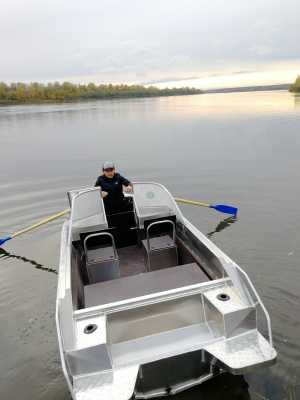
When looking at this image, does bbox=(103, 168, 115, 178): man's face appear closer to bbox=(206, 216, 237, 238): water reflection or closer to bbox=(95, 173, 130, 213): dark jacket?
bbox=(95, 173, 130, 213): dark jacket

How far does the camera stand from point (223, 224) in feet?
31.1

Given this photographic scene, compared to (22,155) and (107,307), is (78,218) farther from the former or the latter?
(22,155)

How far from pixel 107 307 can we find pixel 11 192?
1061 cm

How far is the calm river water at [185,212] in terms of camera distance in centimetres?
463

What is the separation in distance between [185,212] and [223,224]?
137 centimetres

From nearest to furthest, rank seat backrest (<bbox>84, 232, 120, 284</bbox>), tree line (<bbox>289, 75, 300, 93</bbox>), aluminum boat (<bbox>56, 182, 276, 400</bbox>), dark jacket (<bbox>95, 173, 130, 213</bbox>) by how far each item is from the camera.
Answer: aluminum boat (<bbox>56, 182, 276, 400</bbox>), seat backrest (<bbox>84, 232, 120, 284</bbox>), dark jacket (<bbox>95, 173, 130, 213</bbox>), tree line (<bbox>289, 75, 300, 93</bbox>)

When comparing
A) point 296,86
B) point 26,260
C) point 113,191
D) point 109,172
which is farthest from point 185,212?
point 296,86

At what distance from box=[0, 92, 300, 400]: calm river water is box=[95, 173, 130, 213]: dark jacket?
6.59 feet

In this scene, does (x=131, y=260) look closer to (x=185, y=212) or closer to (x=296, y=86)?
(x=185, y=212)

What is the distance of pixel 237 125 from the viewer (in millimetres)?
27531

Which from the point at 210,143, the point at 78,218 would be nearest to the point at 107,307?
the point at 78,218

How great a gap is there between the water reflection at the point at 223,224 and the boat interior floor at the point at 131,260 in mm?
2794

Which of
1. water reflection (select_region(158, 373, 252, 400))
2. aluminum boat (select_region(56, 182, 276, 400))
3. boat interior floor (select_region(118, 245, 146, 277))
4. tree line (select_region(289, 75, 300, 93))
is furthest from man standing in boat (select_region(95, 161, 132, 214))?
tree line (select_region(289, 75, 300, 93))

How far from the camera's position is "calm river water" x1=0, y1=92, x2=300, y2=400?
182 inches
